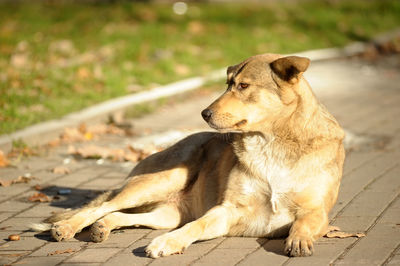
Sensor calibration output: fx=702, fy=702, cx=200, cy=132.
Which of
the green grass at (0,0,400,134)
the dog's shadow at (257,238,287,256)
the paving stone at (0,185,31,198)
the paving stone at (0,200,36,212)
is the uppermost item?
the green grass at (0,0,400,134)

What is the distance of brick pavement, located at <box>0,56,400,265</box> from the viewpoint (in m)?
4.89

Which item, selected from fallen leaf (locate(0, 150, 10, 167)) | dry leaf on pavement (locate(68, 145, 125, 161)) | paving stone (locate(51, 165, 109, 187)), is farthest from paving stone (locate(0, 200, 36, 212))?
dry leaf on pavement (locate(68, 145, 125, 161))

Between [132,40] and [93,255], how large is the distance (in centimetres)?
987

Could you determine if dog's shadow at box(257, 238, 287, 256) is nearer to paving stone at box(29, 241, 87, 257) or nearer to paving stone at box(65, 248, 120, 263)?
paving stone at box(65, 248, 120, 263)

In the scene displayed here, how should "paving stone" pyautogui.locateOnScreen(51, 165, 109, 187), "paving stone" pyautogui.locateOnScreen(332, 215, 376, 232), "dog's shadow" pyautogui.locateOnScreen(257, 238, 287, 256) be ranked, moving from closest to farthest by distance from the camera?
1. "dog's shadow" pyautogui.locateOnScreen(257, 238, 287, 256)
2. "paving stone" pyautogui.locateOnScreen(332, 215, 376, 232)
3. "paving stone" pyautogui.locateOnScreen(51, 165, 109, 187)

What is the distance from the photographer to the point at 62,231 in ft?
17.5

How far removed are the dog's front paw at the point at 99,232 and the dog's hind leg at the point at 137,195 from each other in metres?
0.17

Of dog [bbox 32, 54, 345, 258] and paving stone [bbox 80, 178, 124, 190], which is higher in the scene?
dog [bbox 32, 54, 345, 258]

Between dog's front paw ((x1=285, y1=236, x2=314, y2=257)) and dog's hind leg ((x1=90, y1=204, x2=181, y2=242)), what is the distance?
1.25m

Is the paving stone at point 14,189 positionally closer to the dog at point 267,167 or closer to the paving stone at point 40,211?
the paving stone at point 40,211

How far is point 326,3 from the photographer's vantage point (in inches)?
818

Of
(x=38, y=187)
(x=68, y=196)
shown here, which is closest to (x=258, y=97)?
(x=68, y=196)

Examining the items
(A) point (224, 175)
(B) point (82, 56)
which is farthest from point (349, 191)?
(B) point (82, 56)

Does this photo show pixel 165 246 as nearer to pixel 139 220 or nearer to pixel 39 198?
pixel 139 220
